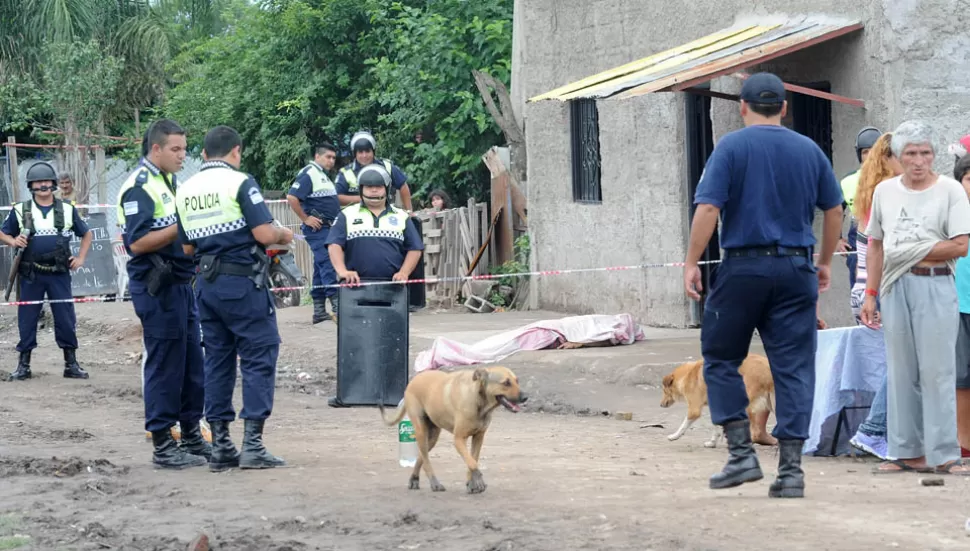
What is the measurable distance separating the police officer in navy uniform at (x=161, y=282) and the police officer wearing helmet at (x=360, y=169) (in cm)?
487

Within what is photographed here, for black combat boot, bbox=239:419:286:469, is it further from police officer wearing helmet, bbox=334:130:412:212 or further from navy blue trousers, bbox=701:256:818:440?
police officer wearing helmet, bbox=334:130:412:212

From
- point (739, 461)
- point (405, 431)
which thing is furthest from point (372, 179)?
point (739, 461)

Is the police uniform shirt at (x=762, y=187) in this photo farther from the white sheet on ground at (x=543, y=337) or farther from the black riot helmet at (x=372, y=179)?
the white sheet on ground at (x=543, y=337)

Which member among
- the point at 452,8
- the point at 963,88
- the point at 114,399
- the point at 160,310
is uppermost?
the point at 452,8

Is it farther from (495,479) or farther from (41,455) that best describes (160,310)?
(495,479)

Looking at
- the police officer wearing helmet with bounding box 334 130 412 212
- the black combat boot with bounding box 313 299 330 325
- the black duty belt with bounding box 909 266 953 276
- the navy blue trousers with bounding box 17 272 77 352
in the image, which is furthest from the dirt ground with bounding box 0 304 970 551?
the black combat boot with bounding box 313 299 330 325

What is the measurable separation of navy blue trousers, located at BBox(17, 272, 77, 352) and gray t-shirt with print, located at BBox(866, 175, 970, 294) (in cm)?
880

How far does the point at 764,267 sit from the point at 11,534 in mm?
3665

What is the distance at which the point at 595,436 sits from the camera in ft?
32.1

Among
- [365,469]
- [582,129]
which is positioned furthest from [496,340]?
[365,469]

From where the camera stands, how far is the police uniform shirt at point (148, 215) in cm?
844

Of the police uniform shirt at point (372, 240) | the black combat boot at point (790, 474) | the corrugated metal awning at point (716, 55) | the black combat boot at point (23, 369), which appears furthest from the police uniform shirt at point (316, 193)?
the black combat boot at point (790, 474)

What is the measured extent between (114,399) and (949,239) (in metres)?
7.70

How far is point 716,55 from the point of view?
12625 millimetres
